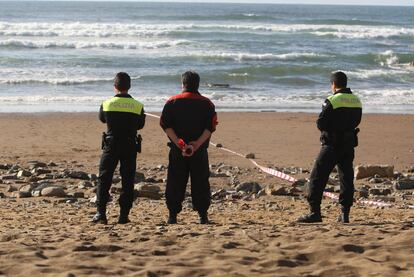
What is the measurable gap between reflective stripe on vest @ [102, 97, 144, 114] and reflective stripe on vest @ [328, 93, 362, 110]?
5.85 feet

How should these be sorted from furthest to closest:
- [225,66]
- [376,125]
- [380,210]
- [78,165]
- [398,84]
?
[225,66]
[398,84]
[376,125]
[78,165]
[380,210]

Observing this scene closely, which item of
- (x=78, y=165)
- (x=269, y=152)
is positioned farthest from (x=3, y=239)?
(x=269, y=152)

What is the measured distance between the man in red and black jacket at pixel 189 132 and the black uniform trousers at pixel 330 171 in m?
1.08

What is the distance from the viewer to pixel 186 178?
8.45 meters

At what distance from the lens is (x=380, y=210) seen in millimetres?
9758

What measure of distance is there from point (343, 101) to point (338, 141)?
1.22 feet

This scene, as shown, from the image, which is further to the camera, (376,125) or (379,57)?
(379,57)

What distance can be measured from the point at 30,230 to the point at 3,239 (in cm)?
72

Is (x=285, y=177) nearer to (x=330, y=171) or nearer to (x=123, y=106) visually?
(x=330, y=171)

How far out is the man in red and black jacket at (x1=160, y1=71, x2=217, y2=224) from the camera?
27.1 feet

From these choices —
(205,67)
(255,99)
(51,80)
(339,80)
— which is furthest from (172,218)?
(205,67)

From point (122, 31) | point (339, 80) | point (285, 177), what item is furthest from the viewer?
point (122, 31)

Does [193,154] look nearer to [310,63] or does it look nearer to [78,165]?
[78,165]

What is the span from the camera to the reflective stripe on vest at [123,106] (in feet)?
27.6
